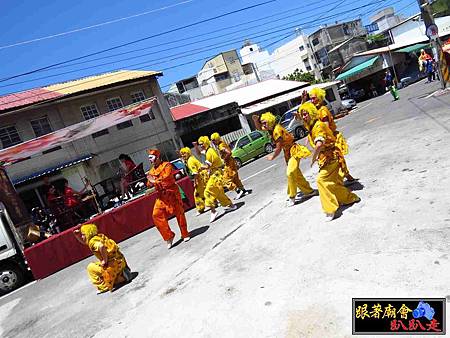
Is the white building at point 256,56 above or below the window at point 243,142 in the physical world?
above

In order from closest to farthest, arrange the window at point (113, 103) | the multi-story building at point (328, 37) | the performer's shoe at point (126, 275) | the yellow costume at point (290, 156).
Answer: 1. the performer's shoe at point (126, 275)
2. the yellow costume at point (290, 156)
3. the window at point (113, 103)
4. the multi-story building at point (328, 37)

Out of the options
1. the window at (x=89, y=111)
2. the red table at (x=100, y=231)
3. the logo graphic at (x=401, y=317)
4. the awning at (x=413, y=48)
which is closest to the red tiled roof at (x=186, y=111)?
the window at (x=89, y=111)

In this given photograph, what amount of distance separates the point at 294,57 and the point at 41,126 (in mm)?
50661

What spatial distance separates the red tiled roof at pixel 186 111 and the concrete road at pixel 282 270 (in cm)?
1906

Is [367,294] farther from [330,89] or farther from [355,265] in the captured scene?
[330,89]

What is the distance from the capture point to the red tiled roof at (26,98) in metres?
21.5

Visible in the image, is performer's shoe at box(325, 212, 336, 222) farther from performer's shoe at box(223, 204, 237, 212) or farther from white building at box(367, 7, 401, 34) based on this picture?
white building at box(367, 7, 401, 34)

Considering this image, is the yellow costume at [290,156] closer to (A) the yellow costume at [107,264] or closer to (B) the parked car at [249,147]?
(A) the yellow costume at [107,264]

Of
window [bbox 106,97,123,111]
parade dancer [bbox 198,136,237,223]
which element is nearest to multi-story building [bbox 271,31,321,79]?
window [bbox 106,97,123,111]

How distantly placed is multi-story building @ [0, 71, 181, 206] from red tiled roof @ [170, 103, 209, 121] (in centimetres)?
92

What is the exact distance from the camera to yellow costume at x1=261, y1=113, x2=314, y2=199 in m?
6.48

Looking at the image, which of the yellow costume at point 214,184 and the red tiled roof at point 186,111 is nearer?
the yellow costume at point 214,184

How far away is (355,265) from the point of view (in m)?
3.85

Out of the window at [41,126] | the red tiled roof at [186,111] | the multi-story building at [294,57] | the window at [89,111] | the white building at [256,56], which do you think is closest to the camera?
the window at [41,126]
